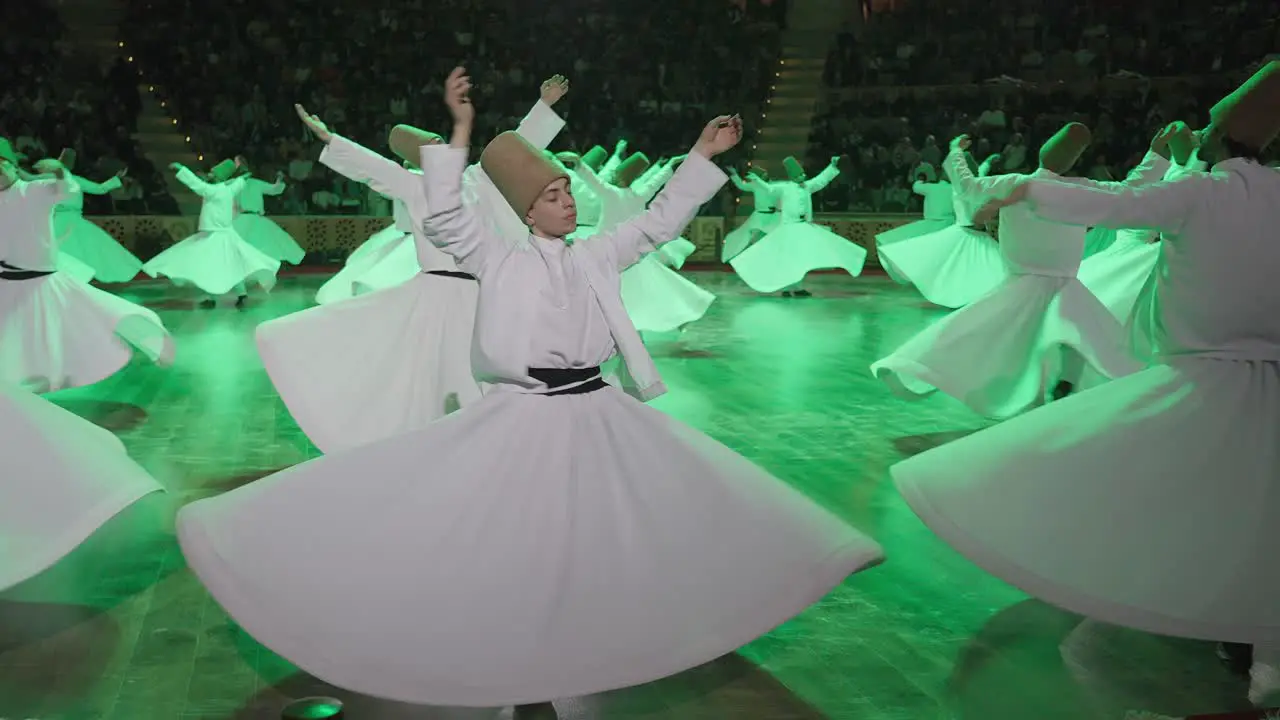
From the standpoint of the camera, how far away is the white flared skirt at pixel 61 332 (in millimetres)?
8047

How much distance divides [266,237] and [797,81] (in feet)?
37.4

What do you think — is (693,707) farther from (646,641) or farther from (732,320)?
(732,320)

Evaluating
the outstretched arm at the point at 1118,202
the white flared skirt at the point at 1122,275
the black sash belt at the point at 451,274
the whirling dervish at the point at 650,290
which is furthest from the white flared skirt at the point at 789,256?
the outstretched arm at the point at 1118,202

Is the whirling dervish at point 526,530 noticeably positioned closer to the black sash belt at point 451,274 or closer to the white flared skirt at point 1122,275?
the black sash belt at point 451,274

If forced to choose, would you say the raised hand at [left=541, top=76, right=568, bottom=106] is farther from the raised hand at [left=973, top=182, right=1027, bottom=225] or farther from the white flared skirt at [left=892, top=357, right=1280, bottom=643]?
the white flared skirt at [left=892, top=357, right=1280, bottom=643]

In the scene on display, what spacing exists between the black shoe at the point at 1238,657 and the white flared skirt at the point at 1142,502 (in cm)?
45

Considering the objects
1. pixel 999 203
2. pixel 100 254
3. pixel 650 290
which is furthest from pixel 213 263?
pixel 999 203

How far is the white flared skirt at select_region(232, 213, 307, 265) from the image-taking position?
16.9 meters

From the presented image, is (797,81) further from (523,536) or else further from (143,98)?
(523,536)

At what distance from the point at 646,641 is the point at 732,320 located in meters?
10.3

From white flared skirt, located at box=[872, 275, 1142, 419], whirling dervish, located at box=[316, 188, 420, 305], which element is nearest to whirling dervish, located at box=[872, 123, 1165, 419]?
white flared skirt, located at box=[872, 275, 1142, 419]

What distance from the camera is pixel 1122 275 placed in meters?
8.20

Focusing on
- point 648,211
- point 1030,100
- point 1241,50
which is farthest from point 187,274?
point 1241,50

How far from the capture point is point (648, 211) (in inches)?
156
